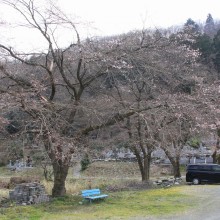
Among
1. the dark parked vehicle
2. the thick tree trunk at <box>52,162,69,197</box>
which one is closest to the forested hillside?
the thick tree trunk at <box>52,162,69,197</box>

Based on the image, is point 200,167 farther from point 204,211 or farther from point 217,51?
point 217,51

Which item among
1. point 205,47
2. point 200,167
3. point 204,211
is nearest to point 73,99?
point 204,211

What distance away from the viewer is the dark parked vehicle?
2370 centimetres

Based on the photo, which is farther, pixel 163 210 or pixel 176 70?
pixel 176 70

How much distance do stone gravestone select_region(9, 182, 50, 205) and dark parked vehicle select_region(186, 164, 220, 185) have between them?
41.2 ft

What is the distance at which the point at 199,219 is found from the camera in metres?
10.4

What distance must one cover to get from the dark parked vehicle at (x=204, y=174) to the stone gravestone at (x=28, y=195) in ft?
41.2

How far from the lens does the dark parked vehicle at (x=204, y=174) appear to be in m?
23.7

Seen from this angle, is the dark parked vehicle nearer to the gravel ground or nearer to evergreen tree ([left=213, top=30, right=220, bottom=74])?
the gravel ground

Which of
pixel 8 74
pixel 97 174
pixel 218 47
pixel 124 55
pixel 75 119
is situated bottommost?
pixel 97 174

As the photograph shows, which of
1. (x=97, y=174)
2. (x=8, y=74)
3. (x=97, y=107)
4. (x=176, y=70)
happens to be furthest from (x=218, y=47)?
(x=8, y=74)

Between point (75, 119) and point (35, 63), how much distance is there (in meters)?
2.94

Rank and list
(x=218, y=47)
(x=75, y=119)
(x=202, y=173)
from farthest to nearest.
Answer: (x=218, y=47), (x=202, y=173), (x=75, y=119)

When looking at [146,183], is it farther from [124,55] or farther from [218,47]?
[218,47]
